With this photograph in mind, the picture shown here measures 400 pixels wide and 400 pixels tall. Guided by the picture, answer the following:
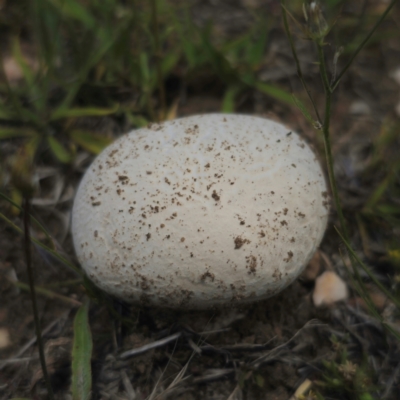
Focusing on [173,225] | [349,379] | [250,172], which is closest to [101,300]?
[173,225]

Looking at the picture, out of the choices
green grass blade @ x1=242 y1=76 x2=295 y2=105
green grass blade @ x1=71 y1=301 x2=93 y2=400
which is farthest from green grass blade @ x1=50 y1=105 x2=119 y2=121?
green grass blade @ x1=71 y1=301 x2=93 y2=400

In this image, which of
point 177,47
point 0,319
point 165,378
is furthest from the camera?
Result: point 177,47

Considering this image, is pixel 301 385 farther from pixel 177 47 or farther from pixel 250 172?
pixel 177 47

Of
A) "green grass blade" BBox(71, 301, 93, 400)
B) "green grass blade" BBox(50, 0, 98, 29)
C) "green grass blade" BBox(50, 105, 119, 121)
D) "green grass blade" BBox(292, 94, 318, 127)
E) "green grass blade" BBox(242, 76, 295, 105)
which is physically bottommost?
"green grass blade" BBox(71, 301, 93, 400)

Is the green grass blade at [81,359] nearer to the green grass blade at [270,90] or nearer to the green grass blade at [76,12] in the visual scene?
the green grass blade at [270,90]

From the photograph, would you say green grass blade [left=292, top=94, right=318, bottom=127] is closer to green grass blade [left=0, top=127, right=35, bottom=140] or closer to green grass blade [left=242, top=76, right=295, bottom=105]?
green grass blade [left=242, top=76, right=295, bottom=105]

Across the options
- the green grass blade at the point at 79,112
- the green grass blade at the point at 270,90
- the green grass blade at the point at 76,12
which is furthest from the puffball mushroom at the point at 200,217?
the green grass blade at the point at 76,12
